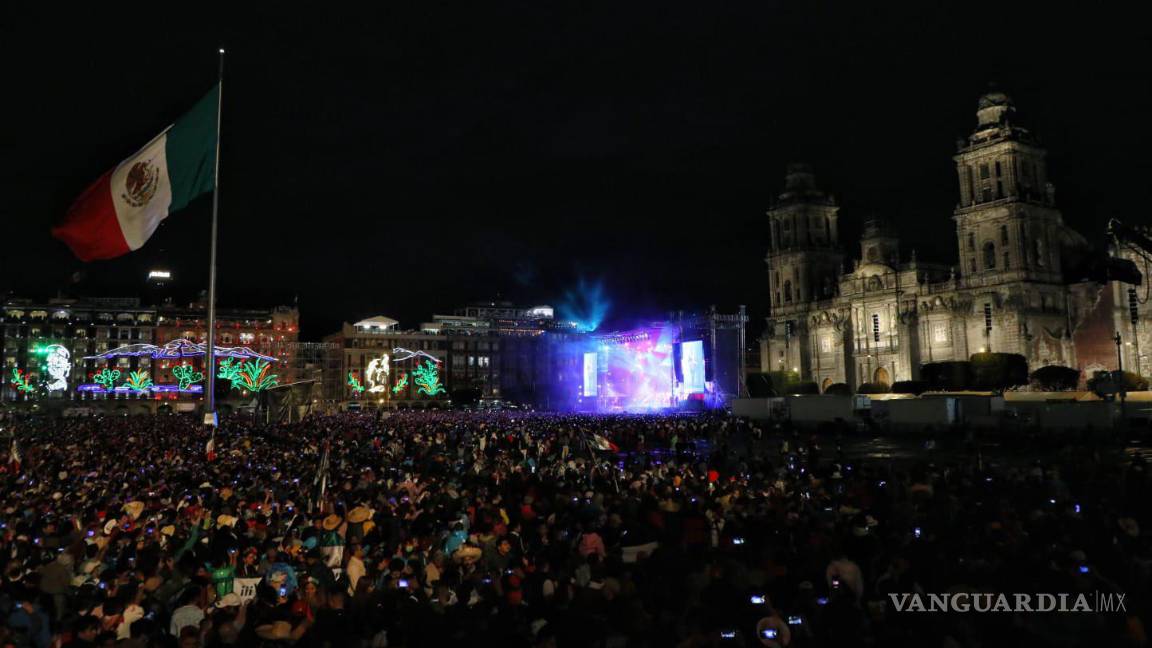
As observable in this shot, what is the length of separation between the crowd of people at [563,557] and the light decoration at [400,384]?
314 feet

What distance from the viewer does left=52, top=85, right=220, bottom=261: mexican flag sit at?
2092cm

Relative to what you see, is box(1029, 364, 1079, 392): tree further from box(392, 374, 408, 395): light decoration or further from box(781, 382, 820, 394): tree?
box(392, 374, 408, 395): light decoration

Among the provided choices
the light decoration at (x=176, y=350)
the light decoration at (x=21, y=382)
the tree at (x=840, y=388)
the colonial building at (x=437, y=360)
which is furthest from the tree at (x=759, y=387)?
the light decoration at (x=21, y=382)

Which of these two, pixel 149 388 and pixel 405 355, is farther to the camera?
pixel 405 355

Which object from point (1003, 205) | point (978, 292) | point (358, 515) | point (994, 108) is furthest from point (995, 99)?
point (358, 515)

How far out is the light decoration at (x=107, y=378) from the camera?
10725 cm

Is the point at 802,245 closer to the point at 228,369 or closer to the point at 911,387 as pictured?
the point at 911,387

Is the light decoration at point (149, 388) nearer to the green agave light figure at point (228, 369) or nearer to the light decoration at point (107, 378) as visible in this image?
the light decoration at point (107, 378)

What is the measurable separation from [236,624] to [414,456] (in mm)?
16019

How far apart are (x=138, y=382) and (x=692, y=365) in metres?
75.8

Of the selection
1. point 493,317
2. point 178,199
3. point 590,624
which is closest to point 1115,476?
point 590,624

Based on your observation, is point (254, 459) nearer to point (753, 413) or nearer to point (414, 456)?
point (414, 456)

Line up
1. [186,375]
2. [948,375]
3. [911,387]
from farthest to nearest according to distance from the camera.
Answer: [186,375]
[911,387]
[948,375]

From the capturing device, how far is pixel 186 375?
111 m
